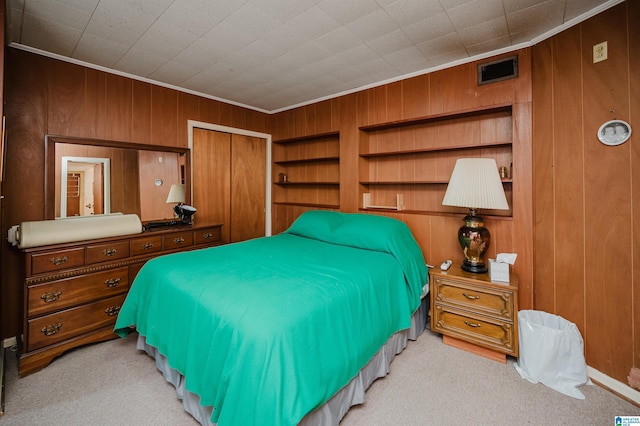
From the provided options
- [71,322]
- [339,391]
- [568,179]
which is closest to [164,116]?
[71,322]

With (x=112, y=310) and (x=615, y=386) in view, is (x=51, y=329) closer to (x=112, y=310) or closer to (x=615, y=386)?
(x=112, y=310)

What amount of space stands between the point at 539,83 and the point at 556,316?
179 centimetres

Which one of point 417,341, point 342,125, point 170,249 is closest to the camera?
point 417,341

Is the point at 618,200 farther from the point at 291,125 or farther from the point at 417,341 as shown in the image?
the point at 291,125

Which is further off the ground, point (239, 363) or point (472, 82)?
point (472, 82)

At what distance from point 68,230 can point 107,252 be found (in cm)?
32

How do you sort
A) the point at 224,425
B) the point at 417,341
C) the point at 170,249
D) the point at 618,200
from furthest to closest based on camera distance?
the point at 170,249 → the point at 417,341 → the point at 618,200 → the point at 224,425

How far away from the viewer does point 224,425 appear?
1.15 m

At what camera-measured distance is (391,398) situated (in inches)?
68.1

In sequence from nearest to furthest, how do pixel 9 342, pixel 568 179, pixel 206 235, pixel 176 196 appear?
1. pixel 568 179
2. pixel 9 342
3. pixel 206 235
4. pixel 176 196

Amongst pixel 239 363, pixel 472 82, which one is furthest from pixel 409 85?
pixel 239 363

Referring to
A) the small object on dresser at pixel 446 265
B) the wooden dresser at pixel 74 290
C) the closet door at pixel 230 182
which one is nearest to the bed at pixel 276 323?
the small object on dresser at pixel 446 265

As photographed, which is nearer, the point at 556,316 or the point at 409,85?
the point at 556,316

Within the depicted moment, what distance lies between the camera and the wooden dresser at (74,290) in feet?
6.57
